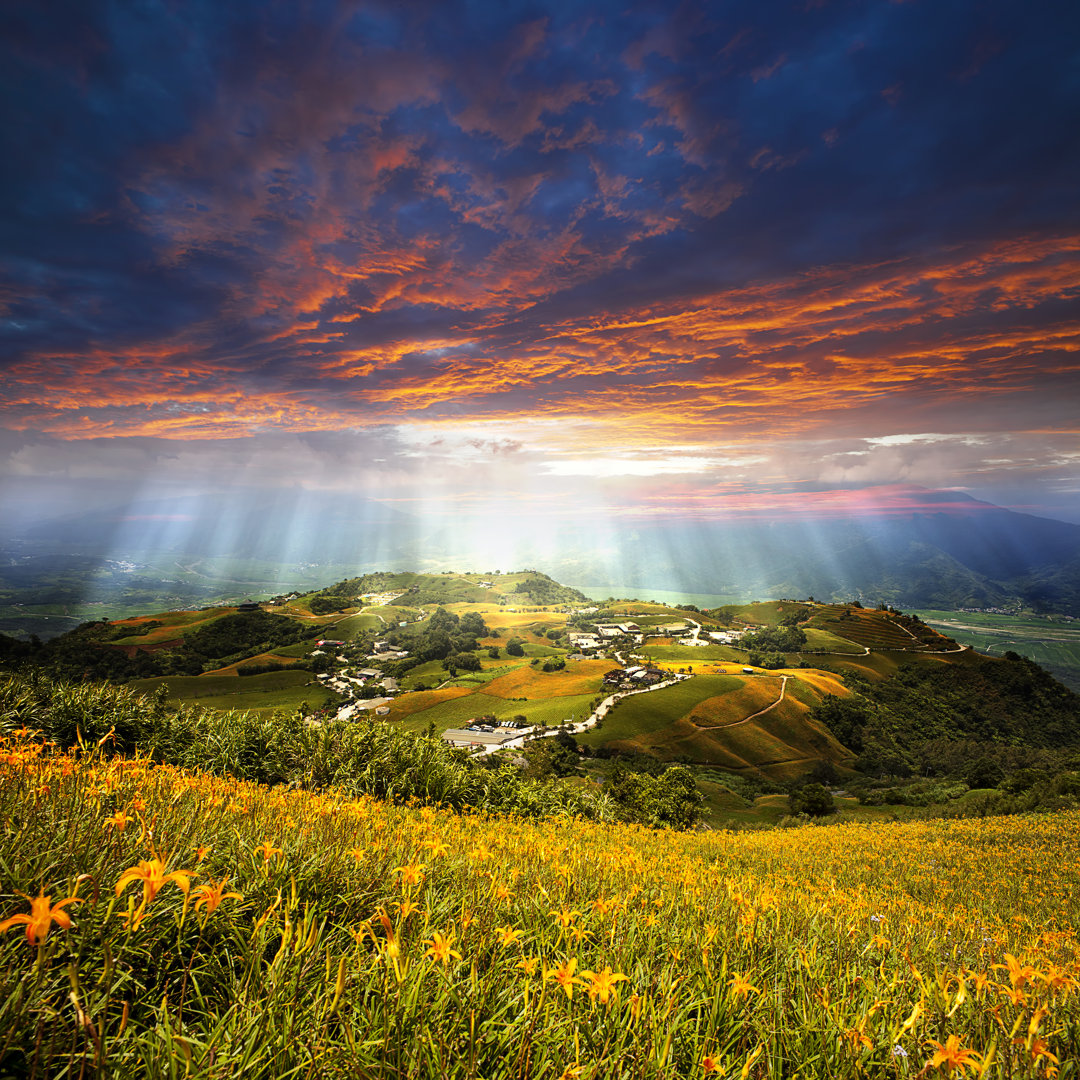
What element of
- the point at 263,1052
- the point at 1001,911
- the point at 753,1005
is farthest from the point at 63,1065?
the point at 1001,911

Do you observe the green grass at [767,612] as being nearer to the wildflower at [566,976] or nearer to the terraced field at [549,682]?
the terraced field at [549,682]

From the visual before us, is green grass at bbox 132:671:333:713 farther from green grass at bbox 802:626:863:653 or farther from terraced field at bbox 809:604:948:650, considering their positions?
terraced field at bbox 809:604:948:650

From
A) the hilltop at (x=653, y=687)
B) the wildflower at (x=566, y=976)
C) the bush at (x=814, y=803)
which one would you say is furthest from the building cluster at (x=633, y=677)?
the wildflower at (x=566, y=976)

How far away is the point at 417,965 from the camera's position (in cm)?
187

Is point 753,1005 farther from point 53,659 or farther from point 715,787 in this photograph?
point 53,659

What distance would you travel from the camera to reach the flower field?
1479mm

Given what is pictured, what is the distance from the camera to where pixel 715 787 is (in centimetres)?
5975

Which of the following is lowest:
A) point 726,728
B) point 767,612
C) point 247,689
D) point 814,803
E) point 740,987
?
point 726,728

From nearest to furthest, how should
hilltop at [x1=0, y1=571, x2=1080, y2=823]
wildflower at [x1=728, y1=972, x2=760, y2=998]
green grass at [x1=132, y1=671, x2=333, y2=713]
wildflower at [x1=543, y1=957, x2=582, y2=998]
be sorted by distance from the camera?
wildflower at [x1=543, y1=957, x2=582, y2=998], wildflower at [x1=728, y1=972, x2=760, y2=998], hilltop at [x1=0, y1=571, x2=1080, y2=823], green grass at [x1=132, y1=671, x2=333, y2=713]

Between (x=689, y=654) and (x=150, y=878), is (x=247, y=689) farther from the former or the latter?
(x=150, y=878)

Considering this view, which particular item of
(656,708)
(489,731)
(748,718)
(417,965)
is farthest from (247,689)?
(417,965)

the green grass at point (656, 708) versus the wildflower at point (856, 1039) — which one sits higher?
the wildflower at point (856, 1039)

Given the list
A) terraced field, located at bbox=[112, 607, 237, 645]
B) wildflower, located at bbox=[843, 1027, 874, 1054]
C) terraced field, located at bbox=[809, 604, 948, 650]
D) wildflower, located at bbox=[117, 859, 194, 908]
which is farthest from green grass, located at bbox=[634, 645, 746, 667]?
wildflower, located at bbox=[117, 859, 194, 908]

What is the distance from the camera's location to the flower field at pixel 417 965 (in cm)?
148
